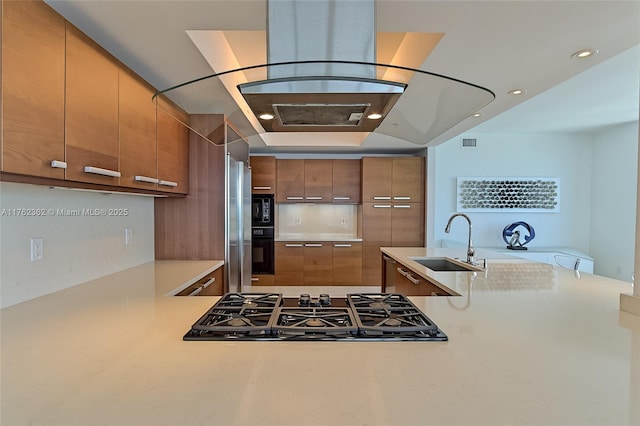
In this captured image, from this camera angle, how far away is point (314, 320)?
116 cm

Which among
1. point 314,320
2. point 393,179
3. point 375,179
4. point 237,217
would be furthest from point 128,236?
point 393,179

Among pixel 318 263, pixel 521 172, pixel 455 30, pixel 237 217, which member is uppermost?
pixel 455 30

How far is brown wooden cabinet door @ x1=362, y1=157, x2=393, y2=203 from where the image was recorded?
15.6ft

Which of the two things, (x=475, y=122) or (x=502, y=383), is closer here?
(x=502, y=383)

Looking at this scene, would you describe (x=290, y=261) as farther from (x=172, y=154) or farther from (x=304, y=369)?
(x=304, y=369)

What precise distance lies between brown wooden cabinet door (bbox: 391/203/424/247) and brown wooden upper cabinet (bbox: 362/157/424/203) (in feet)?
0.38

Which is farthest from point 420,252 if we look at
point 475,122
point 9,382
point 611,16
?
point 9,382

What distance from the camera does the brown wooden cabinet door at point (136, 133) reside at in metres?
1.69

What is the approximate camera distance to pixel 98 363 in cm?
85

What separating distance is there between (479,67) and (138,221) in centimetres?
250

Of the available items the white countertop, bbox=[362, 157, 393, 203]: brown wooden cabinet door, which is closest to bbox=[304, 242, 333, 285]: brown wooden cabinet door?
bbox=[362, 157, 393, 203]: brown wooden cabinet door

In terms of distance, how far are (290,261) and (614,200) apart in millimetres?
4921

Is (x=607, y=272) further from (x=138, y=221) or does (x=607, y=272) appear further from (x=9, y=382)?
(x=9, y=382)

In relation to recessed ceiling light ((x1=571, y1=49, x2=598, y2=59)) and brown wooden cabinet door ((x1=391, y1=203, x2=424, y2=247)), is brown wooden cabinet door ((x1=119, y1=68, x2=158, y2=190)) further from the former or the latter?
brown wooden cabinet door ((x1=391, y1=203, x2=424, y2=247))
